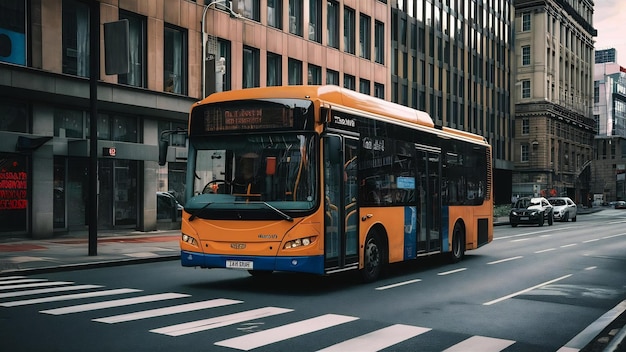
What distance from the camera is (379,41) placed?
45531 mm

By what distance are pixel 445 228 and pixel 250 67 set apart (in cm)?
1925

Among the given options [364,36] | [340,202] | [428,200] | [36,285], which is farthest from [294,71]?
[36,285]

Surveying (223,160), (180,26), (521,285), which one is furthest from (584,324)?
(180,26)

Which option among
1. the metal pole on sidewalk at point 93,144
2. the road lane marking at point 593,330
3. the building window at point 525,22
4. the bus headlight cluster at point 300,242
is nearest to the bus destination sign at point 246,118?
the bus headlight cluster at point 300,242

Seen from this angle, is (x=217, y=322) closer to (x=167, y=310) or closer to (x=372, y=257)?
(x=167, y=310)

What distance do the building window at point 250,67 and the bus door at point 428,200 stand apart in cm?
1878

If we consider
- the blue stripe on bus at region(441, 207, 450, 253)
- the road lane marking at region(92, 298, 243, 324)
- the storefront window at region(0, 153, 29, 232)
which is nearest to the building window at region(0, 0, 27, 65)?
the storefront window at region(0, 153, 29, 232)

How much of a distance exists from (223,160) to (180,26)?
63.4ft

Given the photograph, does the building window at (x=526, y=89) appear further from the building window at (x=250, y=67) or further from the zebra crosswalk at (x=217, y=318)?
the zebra crosswalk at (x=217, y=318)

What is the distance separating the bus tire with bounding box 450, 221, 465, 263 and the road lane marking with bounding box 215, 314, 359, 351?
8.45 meters

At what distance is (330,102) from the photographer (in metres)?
12.0

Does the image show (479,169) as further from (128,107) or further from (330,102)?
(128,107)

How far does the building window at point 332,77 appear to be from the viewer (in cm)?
3916

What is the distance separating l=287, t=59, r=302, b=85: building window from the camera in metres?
36.3
